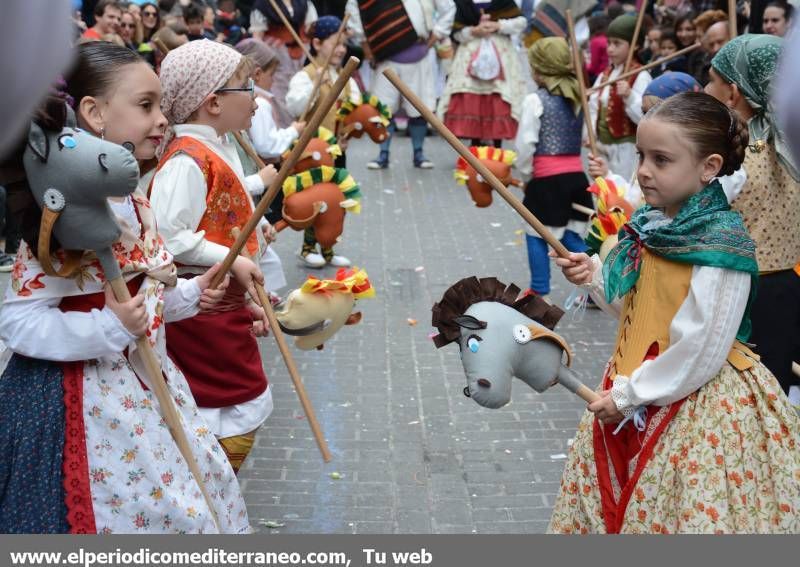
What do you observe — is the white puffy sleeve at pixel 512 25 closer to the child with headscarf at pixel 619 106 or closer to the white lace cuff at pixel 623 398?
the child with headscarf at pixel 619 106

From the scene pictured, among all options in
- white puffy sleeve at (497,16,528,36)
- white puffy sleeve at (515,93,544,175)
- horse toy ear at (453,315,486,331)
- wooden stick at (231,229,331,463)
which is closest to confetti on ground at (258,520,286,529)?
wooden stick at (231,229,331,463)

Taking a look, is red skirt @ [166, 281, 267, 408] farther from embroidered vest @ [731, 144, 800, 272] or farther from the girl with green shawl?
embroidered vest @ [731, 144, 800, 272]

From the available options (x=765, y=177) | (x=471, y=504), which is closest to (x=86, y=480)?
(x=471, y=504)

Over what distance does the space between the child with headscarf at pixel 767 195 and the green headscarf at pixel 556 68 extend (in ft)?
9.55

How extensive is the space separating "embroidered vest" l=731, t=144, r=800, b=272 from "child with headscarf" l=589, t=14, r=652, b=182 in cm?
326

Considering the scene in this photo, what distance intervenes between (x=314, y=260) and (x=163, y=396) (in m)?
5.30

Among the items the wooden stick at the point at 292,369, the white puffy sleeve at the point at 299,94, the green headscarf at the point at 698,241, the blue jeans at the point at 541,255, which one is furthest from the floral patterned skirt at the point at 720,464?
the white puffy sleeve at the point at 299,94

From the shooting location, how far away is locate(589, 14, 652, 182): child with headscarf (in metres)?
7.16

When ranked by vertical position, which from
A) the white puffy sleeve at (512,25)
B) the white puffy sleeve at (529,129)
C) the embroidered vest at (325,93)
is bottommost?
the white puffy sleeve at (512,25)

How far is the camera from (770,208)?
366 cm

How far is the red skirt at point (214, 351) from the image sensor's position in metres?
3.60

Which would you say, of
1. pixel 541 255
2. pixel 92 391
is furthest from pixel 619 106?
pixel 92 391

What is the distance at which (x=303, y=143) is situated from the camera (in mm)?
2609
